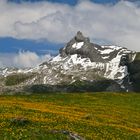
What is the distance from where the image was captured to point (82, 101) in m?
78.3

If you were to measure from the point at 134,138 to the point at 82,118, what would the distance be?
39.9ft

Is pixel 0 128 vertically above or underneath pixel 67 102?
above

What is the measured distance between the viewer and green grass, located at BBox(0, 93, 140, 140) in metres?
32.2

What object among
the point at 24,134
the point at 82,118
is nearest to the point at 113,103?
the point at 82,118

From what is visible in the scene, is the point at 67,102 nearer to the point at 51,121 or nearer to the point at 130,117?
the point at 130,117

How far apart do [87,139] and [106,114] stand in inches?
1150

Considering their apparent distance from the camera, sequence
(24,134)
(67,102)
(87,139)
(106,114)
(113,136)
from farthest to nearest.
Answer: (67,102), (106,114), (113,136), (87,139), (24,134)

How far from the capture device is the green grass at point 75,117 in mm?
32188

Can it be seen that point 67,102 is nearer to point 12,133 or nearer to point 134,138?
point 134,138

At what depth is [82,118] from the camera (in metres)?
53.1

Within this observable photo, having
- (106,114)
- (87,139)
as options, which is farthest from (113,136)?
(106,114)

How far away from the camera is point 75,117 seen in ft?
171

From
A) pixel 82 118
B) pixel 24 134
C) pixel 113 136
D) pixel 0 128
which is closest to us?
pixel 24 134

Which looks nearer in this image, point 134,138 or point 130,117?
point 134,138
